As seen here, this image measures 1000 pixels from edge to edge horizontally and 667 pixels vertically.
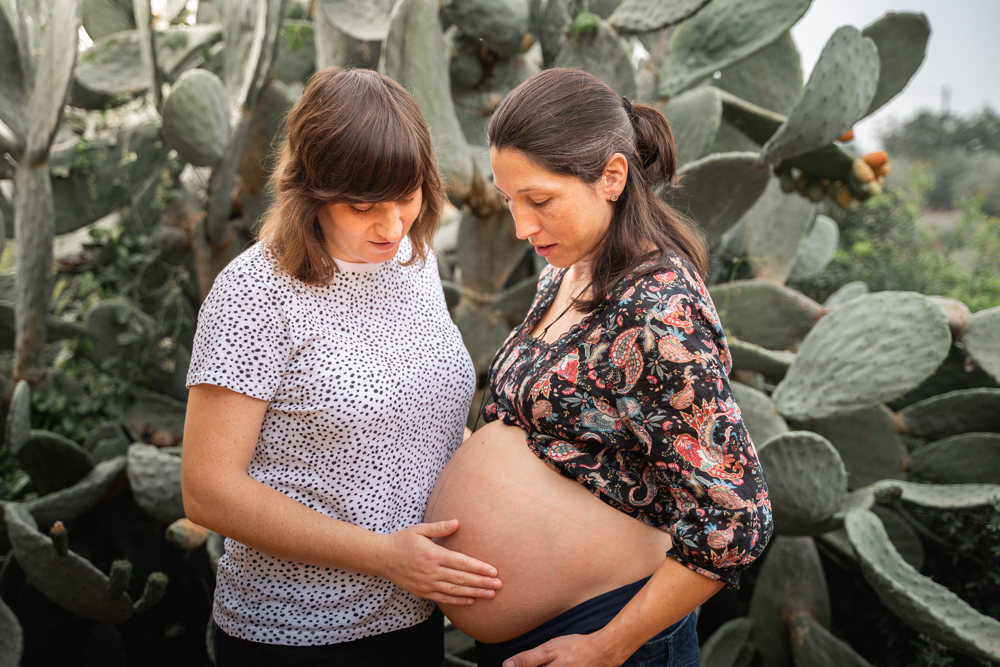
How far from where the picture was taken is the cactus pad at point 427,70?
6.84 feet

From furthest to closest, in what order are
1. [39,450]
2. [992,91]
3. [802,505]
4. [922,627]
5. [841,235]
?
[992,91], [841,235], [39,450], [802,505], [922,627]

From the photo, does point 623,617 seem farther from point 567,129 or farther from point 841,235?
point 841,235

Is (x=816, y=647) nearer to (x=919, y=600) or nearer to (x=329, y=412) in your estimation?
(x=919, y=600)

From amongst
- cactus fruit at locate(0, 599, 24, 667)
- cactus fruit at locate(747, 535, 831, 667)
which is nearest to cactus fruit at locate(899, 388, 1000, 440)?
cactus fruit at locate(747, 535, 831, 667)

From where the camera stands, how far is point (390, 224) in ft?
3.77

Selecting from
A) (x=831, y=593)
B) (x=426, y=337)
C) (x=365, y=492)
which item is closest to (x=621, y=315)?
(x=426, y=337)

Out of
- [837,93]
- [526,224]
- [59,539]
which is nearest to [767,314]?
[837,93]

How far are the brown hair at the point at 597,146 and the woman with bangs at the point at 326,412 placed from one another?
0.18 meters

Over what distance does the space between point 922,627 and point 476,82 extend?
7.77ft

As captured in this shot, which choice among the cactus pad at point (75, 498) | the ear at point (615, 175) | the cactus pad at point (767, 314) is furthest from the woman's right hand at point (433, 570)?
the cactus pad at point (767, 314)

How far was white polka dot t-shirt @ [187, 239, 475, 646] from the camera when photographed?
1050 mm

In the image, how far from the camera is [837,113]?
6.59ft

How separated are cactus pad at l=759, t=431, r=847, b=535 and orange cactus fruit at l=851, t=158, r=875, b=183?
41.1 inches

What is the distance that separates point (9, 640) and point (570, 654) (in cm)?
172
